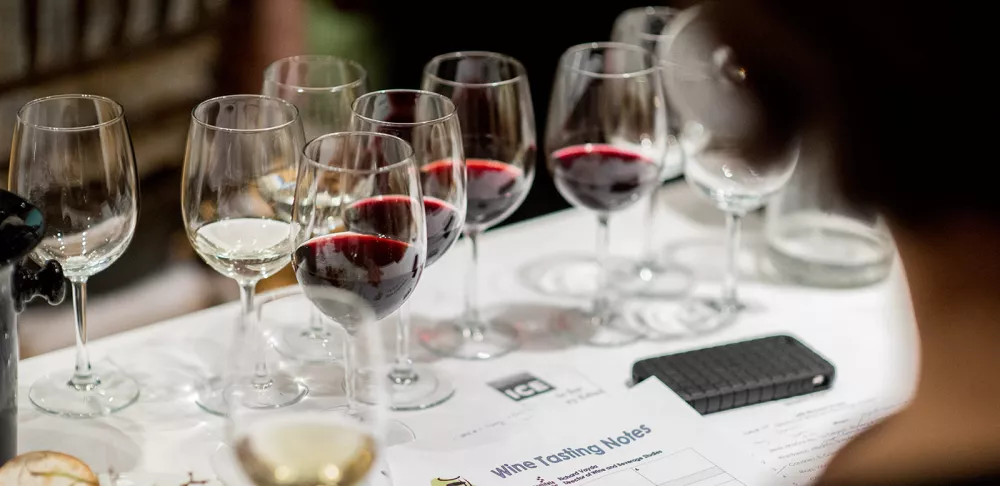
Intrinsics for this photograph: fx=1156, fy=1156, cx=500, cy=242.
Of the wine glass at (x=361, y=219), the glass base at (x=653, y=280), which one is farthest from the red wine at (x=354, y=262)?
the glass base at (x=653, y=280)

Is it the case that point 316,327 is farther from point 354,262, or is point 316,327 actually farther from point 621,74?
point 621,74

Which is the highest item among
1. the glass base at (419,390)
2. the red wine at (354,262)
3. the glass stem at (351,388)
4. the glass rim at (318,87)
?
the glass rim at (318,87)

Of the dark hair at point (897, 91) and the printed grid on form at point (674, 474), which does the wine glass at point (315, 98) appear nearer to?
the printed grid on form at point (674, 474)

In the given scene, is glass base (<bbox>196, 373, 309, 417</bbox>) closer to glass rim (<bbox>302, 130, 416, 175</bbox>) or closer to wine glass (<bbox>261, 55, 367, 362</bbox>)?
glass rim (<bbox>302, 130, 416, 175</bbox>)

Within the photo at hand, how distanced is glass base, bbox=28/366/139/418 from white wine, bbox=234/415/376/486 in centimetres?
47

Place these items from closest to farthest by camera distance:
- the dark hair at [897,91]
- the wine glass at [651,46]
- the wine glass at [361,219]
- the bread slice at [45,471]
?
the dark hair at [897,91] < the bread slice at [45,471] < the wine glass at [361,219] < the wine glass at [651,46]

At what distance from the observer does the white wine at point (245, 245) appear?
962 millimetres

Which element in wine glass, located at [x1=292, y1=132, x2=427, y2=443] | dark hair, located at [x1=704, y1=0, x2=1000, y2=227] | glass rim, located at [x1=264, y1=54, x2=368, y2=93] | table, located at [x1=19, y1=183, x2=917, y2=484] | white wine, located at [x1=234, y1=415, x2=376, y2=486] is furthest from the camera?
glass rim, located at [x1=264, y1=54, x2=368, y2=93]

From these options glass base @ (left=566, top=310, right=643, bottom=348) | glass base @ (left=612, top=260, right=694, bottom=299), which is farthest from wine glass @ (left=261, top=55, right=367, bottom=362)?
glass base @ (left=612, top=260, right=694, bottom=299)

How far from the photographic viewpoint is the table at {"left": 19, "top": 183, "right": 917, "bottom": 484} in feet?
3.15

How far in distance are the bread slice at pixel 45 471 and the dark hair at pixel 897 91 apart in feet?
1.73

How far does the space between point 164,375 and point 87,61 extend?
0.49m

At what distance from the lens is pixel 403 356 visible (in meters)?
1.09

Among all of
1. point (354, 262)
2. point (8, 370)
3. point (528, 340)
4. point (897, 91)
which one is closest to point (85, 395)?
point (8, 370)
